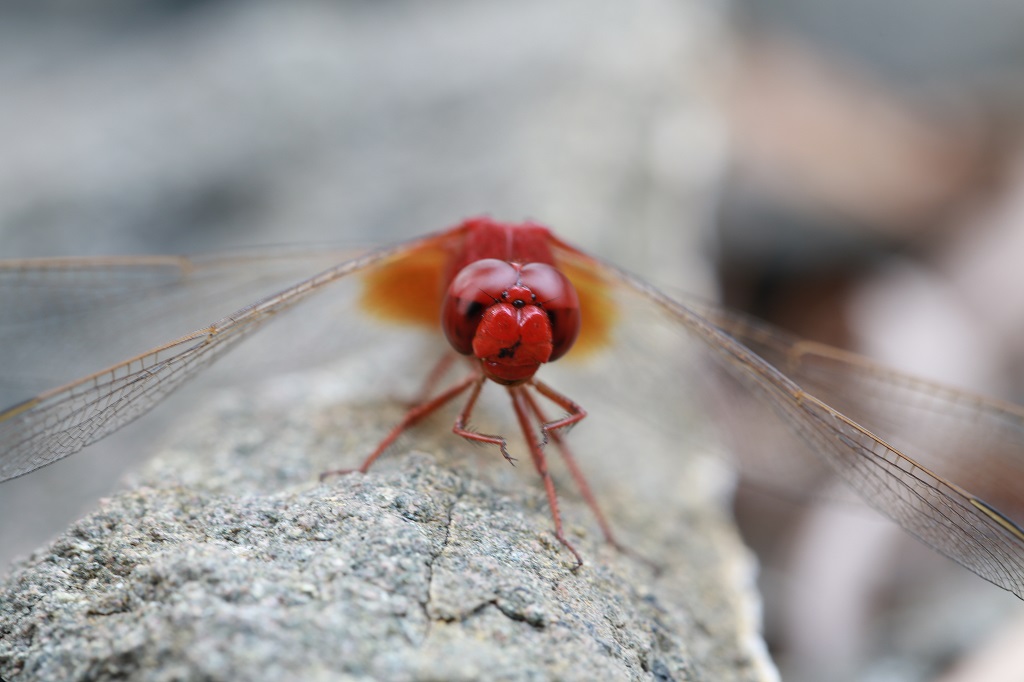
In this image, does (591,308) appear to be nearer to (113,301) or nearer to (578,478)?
(578,478)

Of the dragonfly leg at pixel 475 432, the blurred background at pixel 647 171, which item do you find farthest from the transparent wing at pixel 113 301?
the dragonfly leg at pixel 475 432

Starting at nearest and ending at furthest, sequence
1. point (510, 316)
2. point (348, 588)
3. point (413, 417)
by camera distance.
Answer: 1. point (348, 588)
2. point (510, 316)
3. point (413, 417)

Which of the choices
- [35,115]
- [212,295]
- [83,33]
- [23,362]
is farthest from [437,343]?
[83,33]

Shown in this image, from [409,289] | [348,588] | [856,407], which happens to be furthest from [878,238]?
[348,588]

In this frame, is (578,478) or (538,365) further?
(578,478)

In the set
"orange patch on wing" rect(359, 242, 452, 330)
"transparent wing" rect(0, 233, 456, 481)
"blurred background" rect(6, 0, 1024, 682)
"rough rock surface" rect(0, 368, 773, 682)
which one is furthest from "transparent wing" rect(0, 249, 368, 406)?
"rough rock surface" rect(0, 368, 773, 682)

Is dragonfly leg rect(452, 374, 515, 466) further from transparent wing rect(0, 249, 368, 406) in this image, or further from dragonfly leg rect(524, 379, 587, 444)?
transparent wing rect(0, 249, 368, 406)

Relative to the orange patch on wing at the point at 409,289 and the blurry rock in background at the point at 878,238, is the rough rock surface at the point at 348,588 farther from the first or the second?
the blurry rock in background at the point at 878,238
